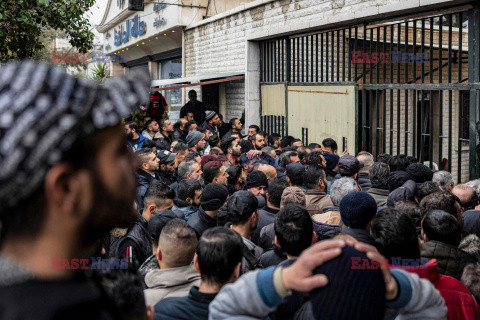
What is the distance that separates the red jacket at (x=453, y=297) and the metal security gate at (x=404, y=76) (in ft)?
18.1

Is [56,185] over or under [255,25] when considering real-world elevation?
under

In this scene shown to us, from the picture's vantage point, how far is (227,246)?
253 cm

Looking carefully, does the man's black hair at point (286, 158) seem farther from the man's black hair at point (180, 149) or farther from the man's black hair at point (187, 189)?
the man's black hair at point (187, 189)

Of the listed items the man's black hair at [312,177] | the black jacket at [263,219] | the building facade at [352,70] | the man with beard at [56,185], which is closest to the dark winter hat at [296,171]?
the man's black hair at [312,177]

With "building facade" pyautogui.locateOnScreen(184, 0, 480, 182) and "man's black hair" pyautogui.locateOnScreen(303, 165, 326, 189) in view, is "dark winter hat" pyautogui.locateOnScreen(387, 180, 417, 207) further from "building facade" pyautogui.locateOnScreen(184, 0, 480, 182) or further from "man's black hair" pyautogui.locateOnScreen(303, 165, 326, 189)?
"building facade" pyautogui.locateOnScreen(184, 0, 480, 182)

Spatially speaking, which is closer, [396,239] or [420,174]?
[396,239]

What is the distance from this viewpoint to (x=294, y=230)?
316 cm

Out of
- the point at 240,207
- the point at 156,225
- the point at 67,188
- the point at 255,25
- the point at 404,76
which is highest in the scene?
the point at 255,25

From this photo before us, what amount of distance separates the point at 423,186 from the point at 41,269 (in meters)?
4.54

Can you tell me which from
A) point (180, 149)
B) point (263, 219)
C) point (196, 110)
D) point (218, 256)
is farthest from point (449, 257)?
point (196, 110)

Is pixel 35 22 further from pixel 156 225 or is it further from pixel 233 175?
pixel 156 225

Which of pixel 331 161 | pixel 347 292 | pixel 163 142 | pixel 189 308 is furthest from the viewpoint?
pixel 163 142

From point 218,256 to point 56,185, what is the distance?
156 cm

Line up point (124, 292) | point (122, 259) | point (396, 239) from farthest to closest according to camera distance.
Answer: point (396, 239)
point (122, 259)
point (124, 292)
